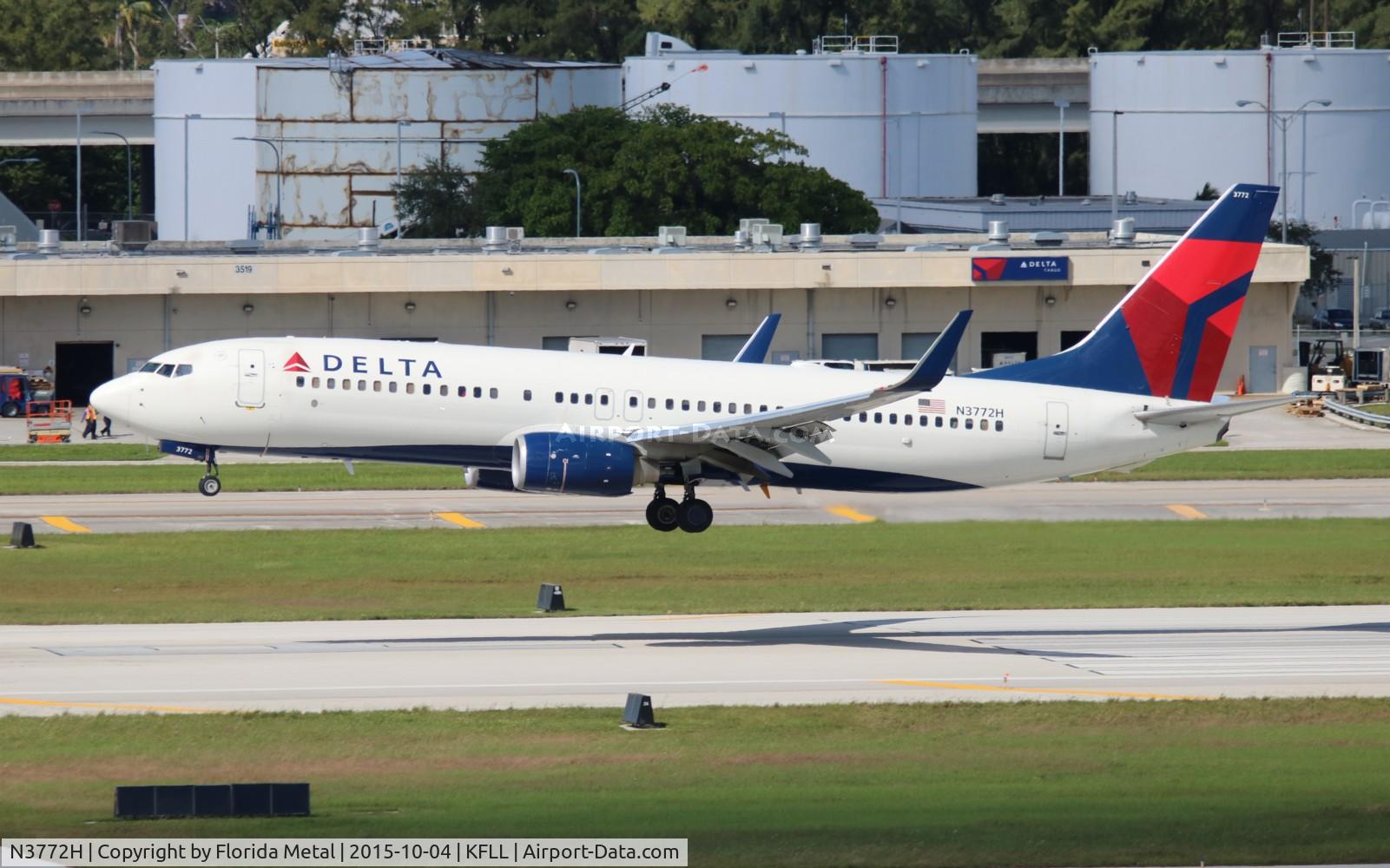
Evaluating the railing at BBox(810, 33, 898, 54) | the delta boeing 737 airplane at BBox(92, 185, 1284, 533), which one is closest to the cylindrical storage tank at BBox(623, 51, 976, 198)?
the railing at BBox(810, 33, 898, 54)

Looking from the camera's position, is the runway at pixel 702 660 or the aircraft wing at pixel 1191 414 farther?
the aircraft wing at pixel 1191 414

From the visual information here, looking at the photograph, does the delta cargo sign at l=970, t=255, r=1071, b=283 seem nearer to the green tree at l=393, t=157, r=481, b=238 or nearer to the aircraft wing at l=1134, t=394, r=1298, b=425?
the green tree at l=393, t=157, r=481, b=238

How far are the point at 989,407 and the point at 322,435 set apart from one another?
16.2 metres

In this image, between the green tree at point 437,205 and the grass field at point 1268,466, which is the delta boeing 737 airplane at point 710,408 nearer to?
the grass field at point 1268,466

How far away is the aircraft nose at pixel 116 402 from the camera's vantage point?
4428 centimetres

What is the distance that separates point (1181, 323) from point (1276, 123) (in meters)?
126

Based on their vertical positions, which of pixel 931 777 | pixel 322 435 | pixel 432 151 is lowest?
pixel 931 777

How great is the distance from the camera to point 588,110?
5354 inches

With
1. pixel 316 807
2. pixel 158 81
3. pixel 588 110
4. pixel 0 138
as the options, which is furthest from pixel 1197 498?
pixel 0 138

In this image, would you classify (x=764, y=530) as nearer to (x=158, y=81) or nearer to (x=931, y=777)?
(x=931, y=777)

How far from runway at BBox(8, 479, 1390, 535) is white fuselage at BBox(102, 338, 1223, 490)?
39.9ft

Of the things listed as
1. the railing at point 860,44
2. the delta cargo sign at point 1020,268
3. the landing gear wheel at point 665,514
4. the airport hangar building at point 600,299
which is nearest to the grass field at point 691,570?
the landing gear wheel at point 665,514

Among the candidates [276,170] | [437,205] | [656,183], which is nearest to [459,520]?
[656,183]

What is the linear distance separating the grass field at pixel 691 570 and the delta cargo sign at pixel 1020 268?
40292 millimetres
